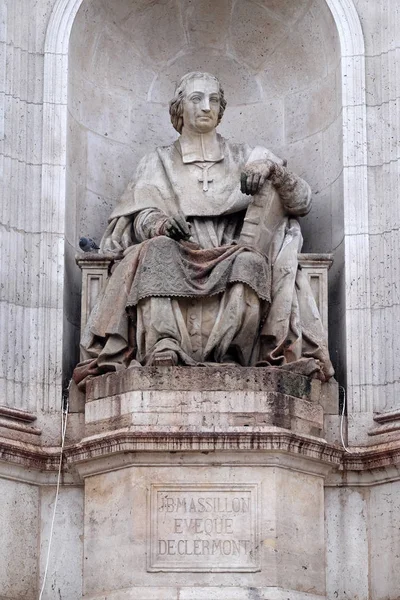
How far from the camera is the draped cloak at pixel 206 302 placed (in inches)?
639

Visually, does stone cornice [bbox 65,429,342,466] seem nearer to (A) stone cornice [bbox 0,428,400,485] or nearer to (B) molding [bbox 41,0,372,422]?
(A) stone cornice [bbox 0,428,400,485]

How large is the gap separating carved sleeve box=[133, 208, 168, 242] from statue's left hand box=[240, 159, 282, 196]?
76 centimetres

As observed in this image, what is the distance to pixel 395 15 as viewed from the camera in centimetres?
1761

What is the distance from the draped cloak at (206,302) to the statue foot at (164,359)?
0.23 ft

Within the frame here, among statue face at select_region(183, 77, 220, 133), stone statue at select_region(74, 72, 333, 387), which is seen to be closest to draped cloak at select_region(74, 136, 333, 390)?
stone statue at select_region(74, 72, 333, 387)

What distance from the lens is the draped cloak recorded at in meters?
16.2

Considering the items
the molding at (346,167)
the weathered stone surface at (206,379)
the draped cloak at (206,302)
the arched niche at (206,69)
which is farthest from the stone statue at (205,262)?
the arched niche at (206,69)

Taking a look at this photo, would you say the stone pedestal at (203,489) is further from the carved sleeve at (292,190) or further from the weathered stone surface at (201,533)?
the carved sleeve at (292,190)


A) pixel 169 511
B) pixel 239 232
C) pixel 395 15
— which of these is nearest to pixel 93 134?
pixel 239 232

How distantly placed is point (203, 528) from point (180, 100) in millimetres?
4111

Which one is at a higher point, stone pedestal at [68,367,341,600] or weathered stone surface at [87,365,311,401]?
weathered stone surface at [87,365,311,401]

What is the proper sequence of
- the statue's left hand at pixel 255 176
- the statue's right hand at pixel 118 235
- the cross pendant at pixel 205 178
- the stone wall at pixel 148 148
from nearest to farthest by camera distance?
the stone wall at pixel 148 148 < the statue's left hand at pixel 255 176 < the statue's right hand at pixel 118 235 < the cross pendant at pixel 205 178

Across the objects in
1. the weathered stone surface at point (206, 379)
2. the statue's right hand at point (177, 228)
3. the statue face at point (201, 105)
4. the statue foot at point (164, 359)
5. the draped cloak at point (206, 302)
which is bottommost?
the weathered stone surface at point (206, 379)

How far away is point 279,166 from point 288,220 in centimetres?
57
